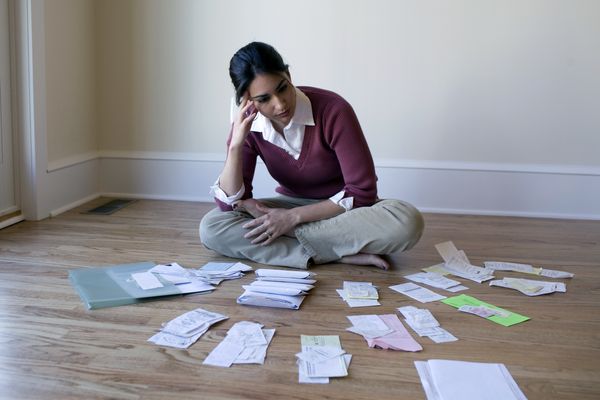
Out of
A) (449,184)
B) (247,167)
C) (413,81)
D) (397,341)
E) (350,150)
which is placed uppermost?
(413,81)

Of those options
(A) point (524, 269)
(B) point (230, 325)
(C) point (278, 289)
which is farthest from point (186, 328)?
(A) point (524, 269)

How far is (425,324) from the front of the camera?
1882mm

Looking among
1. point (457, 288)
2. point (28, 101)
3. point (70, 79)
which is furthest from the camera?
point (70, 79)

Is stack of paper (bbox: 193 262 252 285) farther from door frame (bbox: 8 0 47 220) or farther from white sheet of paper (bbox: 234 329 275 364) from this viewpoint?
door frame (bbox: 8 0 47 220)

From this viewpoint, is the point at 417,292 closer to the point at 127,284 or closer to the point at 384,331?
the point at 384,331

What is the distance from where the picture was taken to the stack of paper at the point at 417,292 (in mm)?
2123

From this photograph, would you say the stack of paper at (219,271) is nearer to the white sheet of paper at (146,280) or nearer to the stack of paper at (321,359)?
the white sheet of paper at (146,280)

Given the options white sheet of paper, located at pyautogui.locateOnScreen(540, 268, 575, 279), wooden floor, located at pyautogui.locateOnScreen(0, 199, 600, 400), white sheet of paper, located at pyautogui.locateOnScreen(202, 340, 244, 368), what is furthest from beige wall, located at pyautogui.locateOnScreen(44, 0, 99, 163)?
white sheet of paper, located at pyautogui.locateOnScreen(540, 268, 575, 279)

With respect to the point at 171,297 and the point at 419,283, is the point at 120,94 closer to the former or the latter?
the point at 171,297

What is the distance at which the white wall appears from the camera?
3.37m

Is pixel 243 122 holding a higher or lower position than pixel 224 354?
higher

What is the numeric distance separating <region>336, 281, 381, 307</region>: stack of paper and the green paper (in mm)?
243

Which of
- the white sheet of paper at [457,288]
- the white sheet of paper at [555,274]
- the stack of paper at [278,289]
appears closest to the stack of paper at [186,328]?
the stack of paper at [278,289]

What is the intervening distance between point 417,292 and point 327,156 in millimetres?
627
